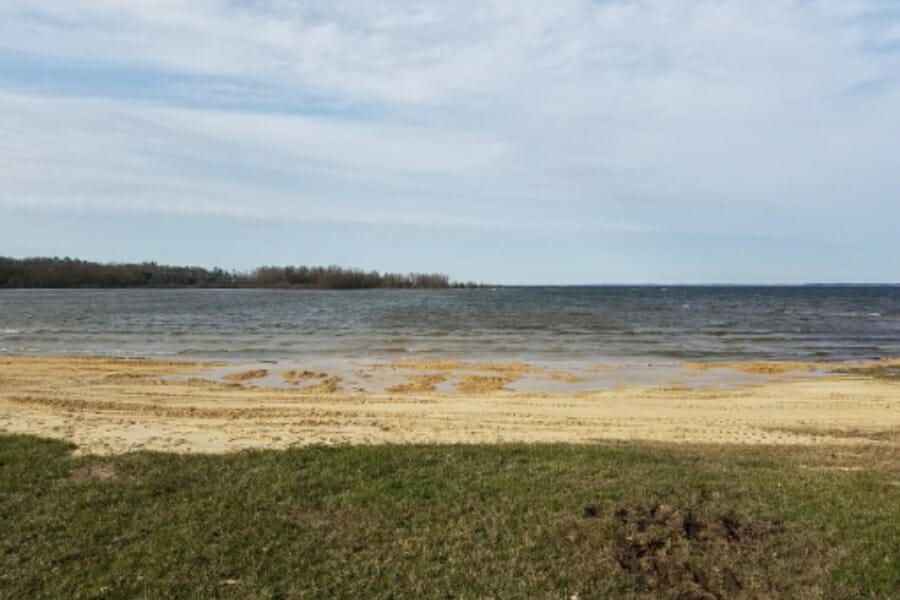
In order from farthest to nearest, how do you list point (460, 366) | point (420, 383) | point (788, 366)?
point (788, 366) < point (460, 366) < point (420, 383)

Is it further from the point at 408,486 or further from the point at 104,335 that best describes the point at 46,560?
the point at 104,335

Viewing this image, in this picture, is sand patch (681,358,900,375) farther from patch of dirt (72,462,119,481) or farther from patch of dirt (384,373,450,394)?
patch of dirt (72,462,119,481)

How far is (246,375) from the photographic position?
23375 millimetres

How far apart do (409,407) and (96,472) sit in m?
8.46

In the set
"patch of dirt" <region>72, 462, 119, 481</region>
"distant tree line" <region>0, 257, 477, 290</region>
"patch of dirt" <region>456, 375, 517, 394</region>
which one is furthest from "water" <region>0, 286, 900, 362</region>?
"distant tree line" <region>0, 257, 477, 290</region>

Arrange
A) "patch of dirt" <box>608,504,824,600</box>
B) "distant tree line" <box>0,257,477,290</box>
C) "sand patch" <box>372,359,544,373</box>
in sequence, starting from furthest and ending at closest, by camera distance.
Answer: "distant tree line" <box>0,257,477,290</box>, "sand patch" <box>372,359,544,373</box>, "patch of dirt" <box>608,504,824,600</box>

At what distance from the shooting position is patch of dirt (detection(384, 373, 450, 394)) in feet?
67.1

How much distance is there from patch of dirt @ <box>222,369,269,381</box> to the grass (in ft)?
43.6

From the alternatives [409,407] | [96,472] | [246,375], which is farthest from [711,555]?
[246,375]

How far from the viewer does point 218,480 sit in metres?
8.36

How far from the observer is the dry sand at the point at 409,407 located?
12102mm

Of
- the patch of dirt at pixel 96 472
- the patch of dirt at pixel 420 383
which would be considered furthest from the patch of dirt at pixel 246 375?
the patch of dirt at pixel 96 472

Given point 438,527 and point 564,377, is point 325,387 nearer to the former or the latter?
point 564,377

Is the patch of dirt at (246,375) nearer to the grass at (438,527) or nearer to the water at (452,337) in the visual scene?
the water at (452,337)
